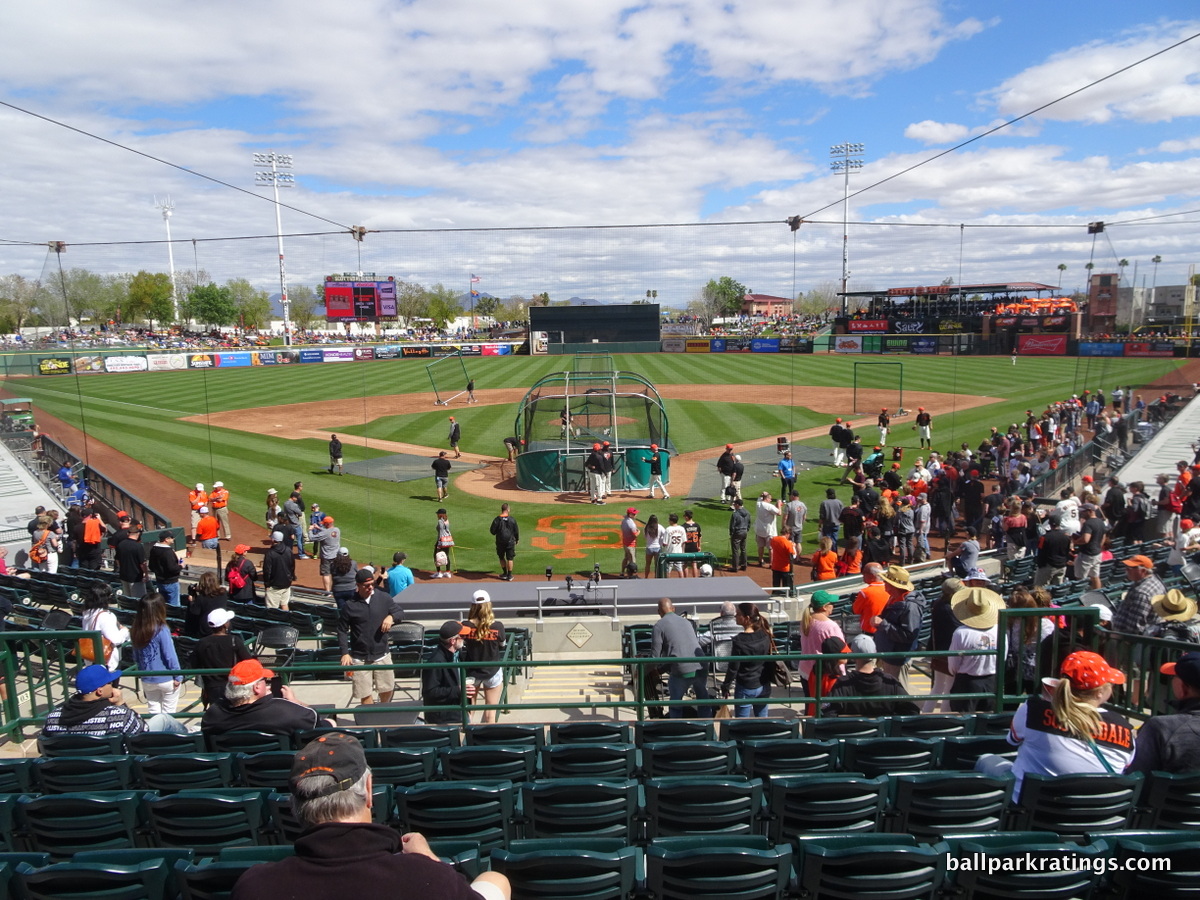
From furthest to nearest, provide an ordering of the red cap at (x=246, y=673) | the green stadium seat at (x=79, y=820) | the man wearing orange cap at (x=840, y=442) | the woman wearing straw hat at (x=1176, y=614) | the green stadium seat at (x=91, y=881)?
1. the man wearing orange cap at (x=840, y=442)
2. the woman wearing straw hat at (x=1176, y=614)
3. the red cap at (x=246, y=673)
4. the green stadium seat at (x=79, y=820)
5. the green stadium seat at (x=91, y=881)

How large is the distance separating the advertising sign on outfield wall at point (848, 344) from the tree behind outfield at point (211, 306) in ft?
158

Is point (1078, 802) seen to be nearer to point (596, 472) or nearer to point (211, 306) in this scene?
point (596, 472)

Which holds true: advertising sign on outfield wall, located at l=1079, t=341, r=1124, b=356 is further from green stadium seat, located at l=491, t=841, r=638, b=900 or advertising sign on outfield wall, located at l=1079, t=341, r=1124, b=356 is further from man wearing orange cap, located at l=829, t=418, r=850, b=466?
green stadium seat, located at l=491, t=841, r=638, b=900

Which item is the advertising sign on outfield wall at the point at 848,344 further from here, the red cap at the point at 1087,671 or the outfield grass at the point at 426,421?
the red cap at the point at 1087,671

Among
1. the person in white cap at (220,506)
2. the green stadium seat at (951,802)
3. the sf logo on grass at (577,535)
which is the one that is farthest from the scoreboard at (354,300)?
the green stadium seat at (951,802)

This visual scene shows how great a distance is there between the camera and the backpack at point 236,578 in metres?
11.3

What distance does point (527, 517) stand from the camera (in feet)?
60.7

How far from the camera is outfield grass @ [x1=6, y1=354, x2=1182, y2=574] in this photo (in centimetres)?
1816

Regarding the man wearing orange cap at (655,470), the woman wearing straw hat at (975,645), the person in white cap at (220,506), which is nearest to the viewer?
the woman wearing straw hat at (975,645)

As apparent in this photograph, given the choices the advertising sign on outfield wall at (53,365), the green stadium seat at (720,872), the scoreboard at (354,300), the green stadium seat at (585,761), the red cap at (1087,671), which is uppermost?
the scoreboard at (354,300)

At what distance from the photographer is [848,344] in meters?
65.6

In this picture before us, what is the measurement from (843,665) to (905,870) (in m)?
3.73

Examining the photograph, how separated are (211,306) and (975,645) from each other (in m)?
47.4

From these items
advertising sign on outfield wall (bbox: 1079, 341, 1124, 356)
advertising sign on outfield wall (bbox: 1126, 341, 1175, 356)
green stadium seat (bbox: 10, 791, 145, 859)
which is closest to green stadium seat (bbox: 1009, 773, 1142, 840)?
green stadium seat (bbox: 10, 791, 145, 859)
